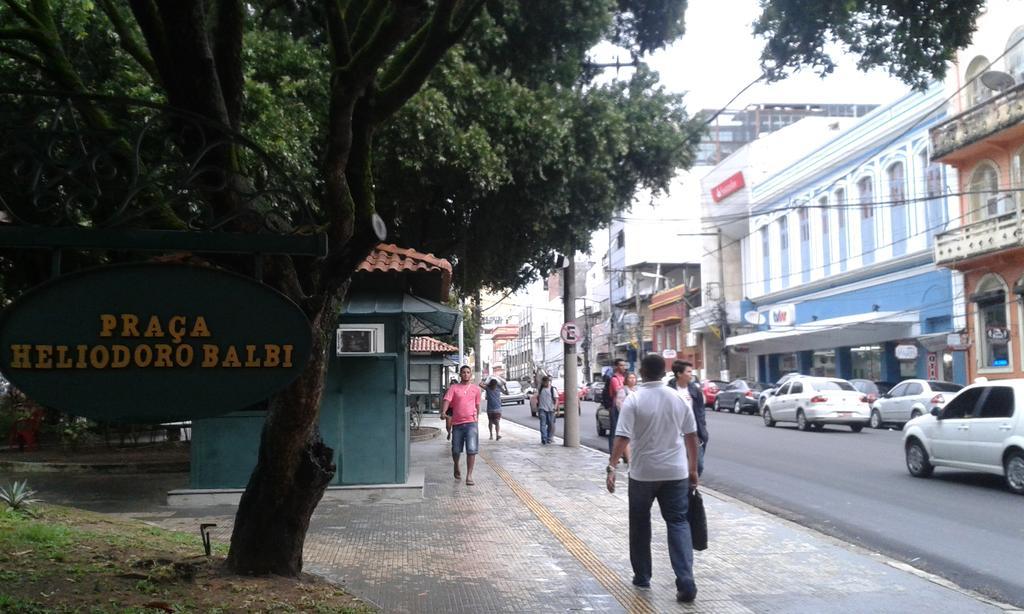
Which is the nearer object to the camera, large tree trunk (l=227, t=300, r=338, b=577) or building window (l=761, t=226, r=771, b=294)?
large tree trunk (l=227, t=300, r=338, b=577)

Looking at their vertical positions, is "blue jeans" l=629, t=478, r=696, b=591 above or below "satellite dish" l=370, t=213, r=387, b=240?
below

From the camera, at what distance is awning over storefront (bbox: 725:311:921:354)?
3369 centimetres

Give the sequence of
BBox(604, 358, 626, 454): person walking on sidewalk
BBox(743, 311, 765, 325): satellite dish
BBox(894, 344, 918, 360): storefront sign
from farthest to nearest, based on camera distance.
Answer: BBox(743, 311, 765, 325): satellite dish → BBox(894, 344, 918, 360): storefront sign → BBox(604, 358, 626, 454): person walking on sidewalk

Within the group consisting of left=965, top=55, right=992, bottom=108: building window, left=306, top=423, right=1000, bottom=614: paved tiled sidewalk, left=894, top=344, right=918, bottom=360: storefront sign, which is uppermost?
left=965, top=55, right=992, bottom=108: building window

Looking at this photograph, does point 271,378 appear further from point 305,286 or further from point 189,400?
point 305,286

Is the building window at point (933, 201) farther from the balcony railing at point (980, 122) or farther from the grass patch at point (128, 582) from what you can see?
the grass patch at point (128, 582)

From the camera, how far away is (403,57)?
6.89 metres

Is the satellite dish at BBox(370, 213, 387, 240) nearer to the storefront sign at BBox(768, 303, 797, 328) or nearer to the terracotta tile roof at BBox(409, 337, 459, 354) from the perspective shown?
the terracotta tile roof at BBox(409, 337, 459, 354)

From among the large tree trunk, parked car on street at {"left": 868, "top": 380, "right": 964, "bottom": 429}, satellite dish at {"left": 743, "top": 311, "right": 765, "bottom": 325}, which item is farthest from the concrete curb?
satellite dish at {"left": 743, "top": 311, "right": 765, "bottom": 325}

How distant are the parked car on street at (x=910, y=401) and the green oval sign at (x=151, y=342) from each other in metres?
22.9

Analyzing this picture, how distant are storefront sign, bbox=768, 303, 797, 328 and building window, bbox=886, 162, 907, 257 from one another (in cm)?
828

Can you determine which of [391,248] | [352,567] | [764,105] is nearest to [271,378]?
[352,567]

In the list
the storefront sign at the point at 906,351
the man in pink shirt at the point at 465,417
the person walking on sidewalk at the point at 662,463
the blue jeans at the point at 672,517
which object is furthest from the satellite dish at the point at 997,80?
the blue jeans at the point at 672,517

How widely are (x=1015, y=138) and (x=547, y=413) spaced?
57.7 feet
